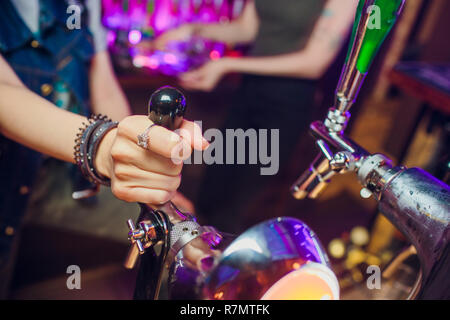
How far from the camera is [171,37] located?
1781 mm

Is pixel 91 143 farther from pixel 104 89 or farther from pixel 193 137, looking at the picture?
pixel 104 89

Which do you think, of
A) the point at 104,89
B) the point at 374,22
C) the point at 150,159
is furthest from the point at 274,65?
the point at 150,159

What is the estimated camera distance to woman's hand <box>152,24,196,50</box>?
1.77 m

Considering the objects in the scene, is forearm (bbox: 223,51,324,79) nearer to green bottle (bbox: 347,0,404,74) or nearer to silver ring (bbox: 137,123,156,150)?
green bottle (bbox: 347,0,404,74)

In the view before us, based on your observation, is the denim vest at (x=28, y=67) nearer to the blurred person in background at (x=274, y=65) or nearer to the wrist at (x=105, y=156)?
the wrist at (x=105, y=156)

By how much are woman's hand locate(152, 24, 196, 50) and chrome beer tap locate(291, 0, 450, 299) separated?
4.36ft

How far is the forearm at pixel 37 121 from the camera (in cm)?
66

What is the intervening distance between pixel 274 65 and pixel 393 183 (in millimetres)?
1296

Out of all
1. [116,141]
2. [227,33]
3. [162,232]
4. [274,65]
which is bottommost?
[162,232]

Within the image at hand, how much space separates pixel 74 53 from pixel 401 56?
3828mm

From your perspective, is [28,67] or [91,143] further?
[28,67]

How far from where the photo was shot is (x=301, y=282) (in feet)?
1.37

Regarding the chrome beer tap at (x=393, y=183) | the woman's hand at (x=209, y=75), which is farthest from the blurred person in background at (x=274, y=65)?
the chrome beer tap at (x=393, y=183)

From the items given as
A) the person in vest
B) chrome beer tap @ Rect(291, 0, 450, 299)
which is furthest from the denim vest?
chrome beer tap @ Rect(291, 0, 450, 299)
